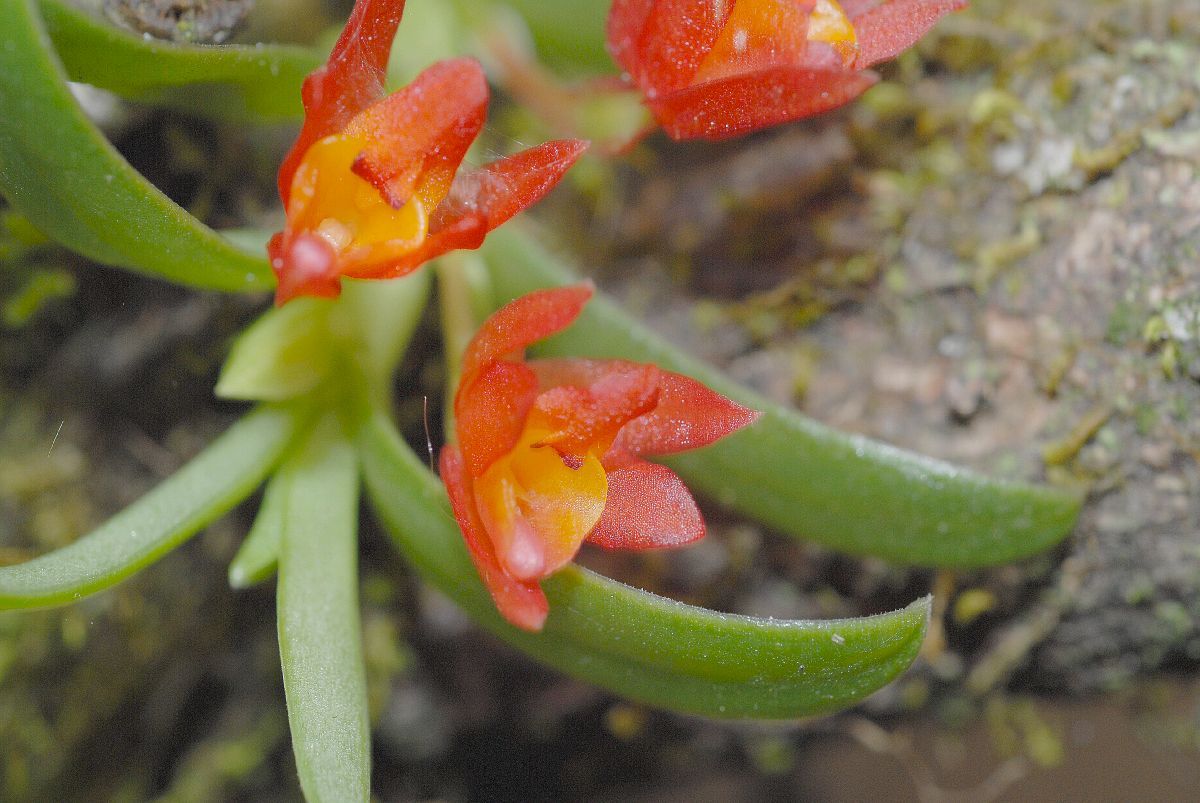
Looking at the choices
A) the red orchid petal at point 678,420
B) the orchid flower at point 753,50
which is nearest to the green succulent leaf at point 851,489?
the red orchid petal at point 678,420

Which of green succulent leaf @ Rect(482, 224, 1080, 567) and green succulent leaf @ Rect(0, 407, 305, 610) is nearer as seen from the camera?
green succulent leaf @ Rect(0, 407, 305, 610)

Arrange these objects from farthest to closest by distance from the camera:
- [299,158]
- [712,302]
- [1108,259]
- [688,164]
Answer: [688,164] < [712,302] < [1108,259] < [299,158]

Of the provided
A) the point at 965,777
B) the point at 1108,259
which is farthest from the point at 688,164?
the point at 965,777

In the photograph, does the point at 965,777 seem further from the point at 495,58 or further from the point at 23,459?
the point at 23,459

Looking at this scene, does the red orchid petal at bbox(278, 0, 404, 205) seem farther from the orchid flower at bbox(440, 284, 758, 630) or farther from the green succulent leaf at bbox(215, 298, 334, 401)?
Answer: the green succulent leaf at bbox(215, 298, 334, 401)

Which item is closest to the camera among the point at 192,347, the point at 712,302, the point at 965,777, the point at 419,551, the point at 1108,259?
the point at 419,551

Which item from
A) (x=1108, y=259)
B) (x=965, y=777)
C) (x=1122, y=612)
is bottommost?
(x=965, y=777)

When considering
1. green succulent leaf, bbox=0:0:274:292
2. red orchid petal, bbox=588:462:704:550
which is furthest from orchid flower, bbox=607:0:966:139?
green succulent leaf, bbox=0:0:274:292
